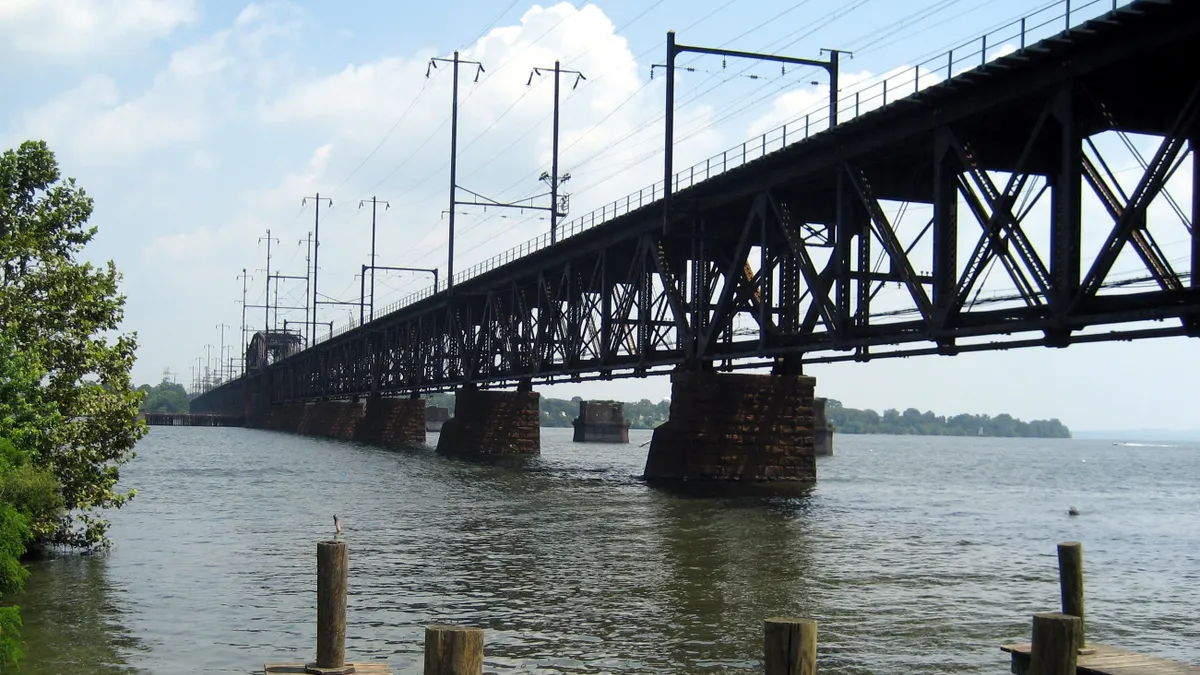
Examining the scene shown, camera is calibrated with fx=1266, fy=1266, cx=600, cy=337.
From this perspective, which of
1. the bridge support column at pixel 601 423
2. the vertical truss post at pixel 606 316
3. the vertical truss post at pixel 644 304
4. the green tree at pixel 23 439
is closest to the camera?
the green tree at pixel 23 439

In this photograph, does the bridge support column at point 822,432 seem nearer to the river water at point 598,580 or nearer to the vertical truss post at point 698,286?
the river water at point 598,580

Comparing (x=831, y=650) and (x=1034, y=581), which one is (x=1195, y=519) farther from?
(x=831, y=650)

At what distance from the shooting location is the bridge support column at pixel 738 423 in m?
46.3

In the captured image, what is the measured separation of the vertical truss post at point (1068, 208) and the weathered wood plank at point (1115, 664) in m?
13.6

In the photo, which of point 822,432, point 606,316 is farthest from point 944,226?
point 822,432

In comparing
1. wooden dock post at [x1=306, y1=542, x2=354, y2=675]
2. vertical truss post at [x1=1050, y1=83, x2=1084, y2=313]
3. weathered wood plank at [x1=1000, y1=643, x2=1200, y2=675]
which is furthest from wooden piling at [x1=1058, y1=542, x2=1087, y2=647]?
vertical truss post at [x1=1050, y1=83, x2=1084, y2=313]

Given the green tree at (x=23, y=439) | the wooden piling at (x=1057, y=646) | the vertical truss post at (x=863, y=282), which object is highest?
the vertical truss post at (x=863, y=282)

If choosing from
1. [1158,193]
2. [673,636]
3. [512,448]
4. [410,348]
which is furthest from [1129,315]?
[410,348]

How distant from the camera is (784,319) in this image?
139 ft

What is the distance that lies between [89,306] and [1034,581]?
20704mm

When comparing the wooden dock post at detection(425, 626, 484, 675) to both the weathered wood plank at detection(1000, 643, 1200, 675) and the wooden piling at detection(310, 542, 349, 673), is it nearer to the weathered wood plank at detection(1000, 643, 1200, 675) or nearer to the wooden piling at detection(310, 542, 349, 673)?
the wooden piling at detection(310, 542, 349, 673)

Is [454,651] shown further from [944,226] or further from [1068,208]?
[944,226]

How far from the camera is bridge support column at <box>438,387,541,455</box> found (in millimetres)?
85062

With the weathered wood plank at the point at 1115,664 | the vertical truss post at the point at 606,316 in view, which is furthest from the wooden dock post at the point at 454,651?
the vertical truss post at the point at 606,316
